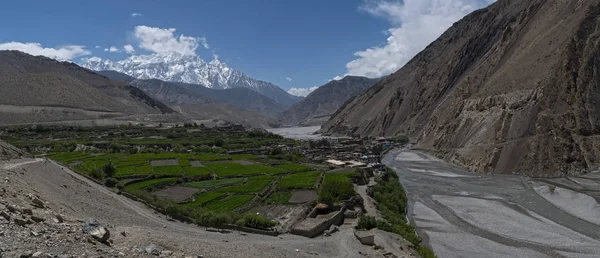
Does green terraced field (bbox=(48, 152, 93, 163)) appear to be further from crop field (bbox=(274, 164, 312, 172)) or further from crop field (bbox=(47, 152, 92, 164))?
crop field (bbox=(274, 164, 312, 172))

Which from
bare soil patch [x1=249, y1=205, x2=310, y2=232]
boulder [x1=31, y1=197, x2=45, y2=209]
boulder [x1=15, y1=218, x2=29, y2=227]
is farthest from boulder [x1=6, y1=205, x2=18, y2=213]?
bare soil patch [x1=249, y1=205, x2=310, y2=232]

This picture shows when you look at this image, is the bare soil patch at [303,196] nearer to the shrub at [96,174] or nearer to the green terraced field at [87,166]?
the shrub at [96,174]

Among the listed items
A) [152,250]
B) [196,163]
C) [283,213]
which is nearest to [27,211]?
[152,250]

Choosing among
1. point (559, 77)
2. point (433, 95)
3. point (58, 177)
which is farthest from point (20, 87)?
point (559, 77)

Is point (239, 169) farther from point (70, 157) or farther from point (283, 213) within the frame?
point (70, 157)

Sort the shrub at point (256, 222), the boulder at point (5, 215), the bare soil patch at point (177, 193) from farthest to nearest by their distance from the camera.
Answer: the bare soil patch at point (177, 193), the shrub at point (256, 222), the boulder at point (5, 215)

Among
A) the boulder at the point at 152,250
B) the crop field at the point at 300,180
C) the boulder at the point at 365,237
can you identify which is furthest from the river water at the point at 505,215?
the boulder at the point at 152,250
